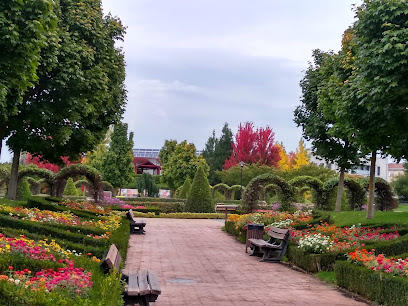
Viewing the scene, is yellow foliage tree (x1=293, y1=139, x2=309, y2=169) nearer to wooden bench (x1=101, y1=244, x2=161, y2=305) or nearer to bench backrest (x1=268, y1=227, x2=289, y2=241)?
bench backrest (x1=268, y1=227, x2=289, y2=241)

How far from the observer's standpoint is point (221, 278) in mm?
8945

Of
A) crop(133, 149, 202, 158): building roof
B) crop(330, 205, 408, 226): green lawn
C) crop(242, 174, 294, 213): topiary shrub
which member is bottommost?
crop(330, 205, 408, 226): green lawn

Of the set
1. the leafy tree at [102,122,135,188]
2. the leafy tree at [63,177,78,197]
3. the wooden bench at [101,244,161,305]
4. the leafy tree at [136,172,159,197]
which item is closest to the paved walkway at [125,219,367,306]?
the wooden bench at [101,244,161,305]

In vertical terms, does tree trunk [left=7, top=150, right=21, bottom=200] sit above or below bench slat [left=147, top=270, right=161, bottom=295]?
above

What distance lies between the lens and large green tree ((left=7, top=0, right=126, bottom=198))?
16703mm

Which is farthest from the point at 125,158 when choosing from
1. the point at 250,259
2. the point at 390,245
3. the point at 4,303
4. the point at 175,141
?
the point at 4,303

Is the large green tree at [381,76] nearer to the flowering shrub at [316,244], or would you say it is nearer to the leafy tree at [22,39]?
the flowering shrub at [316,244]

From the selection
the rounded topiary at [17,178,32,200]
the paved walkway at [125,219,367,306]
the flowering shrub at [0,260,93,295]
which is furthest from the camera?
the rounded topiary at [17,178,32,200]

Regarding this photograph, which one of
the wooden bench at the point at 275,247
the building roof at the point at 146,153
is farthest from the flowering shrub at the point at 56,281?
the building roof at the point at 146,153

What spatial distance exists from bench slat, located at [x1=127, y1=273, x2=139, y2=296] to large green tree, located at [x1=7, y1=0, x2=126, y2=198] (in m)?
10.4

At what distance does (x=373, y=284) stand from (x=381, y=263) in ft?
1.57

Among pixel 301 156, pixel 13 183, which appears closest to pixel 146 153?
pixel 301 156

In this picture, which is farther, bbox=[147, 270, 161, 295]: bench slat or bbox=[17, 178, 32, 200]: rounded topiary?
bbox=[17, 178, 32, 200]: rounded topiary

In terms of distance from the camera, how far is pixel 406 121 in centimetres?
1237
